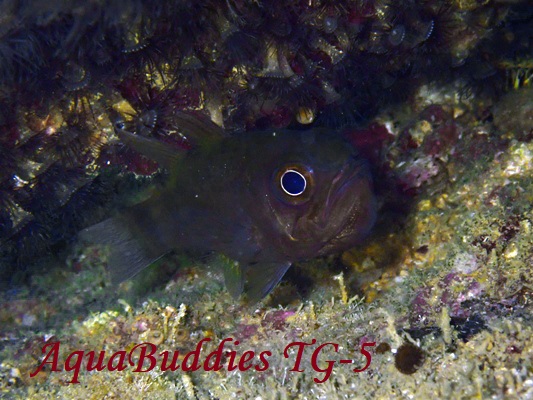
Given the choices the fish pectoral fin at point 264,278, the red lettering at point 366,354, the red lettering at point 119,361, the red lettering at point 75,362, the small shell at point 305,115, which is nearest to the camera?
the red lettering at point 366,354

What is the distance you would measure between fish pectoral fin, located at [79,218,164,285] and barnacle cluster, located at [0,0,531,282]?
54 cm

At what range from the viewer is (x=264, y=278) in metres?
3.76

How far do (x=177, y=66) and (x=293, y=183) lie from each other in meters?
1.50

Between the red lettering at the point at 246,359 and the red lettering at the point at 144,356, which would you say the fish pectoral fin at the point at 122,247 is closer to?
the red lettering at the point at 144,356

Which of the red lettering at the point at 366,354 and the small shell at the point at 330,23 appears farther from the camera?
the small shell at the point at 330,23

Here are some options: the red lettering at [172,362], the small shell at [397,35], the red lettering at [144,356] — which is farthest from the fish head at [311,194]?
the red lettering at [144,356]

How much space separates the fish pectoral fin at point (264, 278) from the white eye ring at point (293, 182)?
0.75m

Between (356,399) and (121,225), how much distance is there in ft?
8.55

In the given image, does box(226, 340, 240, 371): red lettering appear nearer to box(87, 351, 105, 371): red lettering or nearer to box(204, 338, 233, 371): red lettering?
box(204, 338, 233, 371): red lettering

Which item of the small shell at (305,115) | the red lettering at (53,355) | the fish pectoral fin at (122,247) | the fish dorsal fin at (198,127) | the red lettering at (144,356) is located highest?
the fish dorsal fin at (198,127)

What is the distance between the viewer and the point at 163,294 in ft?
16.5

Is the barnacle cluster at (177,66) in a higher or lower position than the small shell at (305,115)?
higher

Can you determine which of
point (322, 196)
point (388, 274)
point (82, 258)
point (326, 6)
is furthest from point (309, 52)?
point (82, 258)

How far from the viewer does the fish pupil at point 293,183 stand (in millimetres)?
3251
